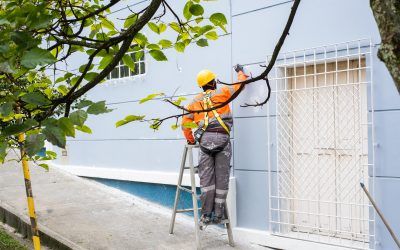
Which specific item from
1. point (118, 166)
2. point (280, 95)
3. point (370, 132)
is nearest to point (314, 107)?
point (280, 95)

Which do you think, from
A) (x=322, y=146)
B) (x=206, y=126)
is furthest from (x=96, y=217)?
(x=322, y=146)

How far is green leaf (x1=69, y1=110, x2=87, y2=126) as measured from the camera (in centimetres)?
152

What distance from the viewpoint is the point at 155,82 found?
698 centimetres

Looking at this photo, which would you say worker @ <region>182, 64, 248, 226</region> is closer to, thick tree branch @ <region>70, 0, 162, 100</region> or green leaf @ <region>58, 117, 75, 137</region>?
thick tree branch @ <region>70, 0, 162, 100</region>

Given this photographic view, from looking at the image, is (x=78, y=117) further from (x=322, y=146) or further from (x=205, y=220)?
(x=322, y=146)

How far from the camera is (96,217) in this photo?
650 cm

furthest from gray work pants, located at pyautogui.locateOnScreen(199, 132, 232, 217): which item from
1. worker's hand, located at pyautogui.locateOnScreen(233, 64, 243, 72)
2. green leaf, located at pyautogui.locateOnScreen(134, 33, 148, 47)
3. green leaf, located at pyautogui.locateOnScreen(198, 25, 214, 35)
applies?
green leaf, located at pyautogui.locateOnScreen(198, 25, 214, 35)

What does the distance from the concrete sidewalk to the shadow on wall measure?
98 mm

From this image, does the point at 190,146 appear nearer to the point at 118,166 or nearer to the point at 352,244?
the point at 352,244

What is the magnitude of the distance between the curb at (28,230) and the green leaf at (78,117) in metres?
4.05

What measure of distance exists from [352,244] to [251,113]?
192cm

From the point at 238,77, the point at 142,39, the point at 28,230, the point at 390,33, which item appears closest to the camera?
the point at 390,33

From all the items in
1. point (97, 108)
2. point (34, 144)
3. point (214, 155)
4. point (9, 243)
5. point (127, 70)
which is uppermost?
point (127, 70)

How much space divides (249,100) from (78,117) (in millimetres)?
4271
